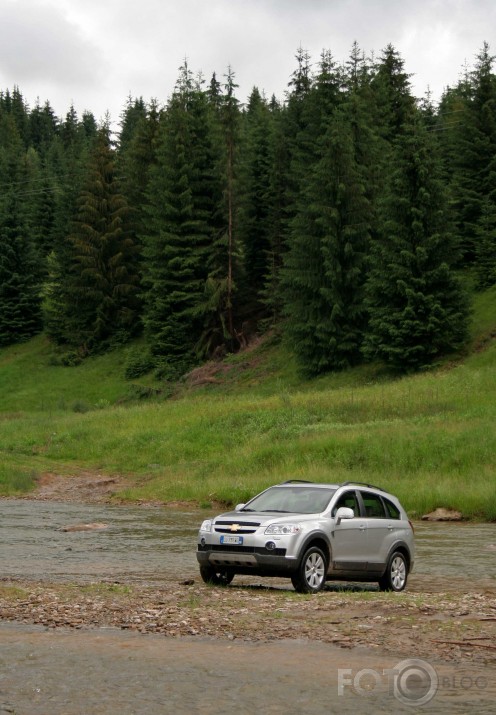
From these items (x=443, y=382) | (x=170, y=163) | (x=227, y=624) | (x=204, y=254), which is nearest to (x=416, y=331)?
(x=443, y=382)

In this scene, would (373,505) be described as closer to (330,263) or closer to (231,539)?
(231,539)

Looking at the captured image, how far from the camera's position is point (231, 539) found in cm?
1327

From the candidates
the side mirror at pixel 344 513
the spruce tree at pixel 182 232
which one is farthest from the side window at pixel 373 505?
the spruce tree at pixel 182 232

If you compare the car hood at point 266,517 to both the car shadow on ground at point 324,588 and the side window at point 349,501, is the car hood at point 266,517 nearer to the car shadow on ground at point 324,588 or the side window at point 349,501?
the side window at point 349,501

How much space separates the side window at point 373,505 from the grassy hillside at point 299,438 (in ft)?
36.4

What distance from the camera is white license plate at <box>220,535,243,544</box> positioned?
13.2 meters

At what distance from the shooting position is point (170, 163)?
2643 inches

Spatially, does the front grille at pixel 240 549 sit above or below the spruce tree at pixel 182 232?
below

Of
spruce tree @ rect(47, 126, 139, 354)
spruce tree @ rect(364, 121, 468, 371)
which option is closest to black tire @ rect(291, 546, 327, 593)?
spruce tree @ rect(364, 121, 468, 371)

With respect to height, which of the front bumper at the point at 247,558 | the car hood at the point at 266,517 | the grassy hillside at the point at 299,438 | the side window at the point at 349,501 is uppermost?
the grassy hillside at the point at 299,438

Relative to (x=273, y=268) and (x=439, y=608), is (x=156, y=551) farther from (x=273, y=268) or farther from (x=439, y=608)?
(x=273, y=268)

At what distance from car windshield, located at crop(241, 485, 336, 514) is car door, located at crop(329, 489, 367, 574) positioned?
24 cm

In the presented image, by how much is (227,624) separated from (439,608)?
2.71 meters

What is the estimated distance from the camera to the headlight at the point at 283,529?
42.9 feet
